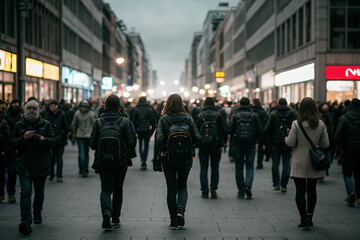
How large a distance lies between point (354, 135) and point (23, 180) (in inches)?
228

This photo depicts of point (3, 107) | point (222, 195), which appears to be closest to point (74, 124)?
point (3, 107)

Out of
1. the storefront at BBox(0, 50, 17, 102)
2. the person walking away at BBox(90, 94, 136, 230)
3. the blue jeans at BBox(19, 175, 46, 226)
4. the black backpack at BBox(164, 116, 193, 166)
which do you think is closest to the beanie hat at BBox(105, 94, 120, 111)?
the person walking away at BBox(90, 94, 136, 230)

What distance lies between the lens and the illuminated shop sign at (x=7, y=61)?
24492 mm

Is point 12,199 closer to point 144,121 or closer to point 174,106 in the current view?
point 174,106

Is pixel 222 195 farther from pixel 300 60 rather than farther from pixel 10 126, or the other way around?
pixel 300 60

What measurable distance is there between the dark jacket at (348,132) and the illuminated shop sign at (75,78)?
3370 cm

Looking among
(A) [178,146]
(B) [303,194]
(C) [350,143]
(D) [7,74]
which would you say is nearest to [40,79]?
(D) [7,74]

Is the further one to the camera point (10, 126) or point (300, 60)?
point (300, 60)

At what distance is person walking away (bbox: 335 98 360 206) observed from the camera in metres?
9.83

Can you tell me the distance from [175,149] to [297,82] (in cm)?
2973

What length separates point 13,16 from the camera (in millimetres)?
27344

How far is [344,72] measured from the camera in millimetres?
30438

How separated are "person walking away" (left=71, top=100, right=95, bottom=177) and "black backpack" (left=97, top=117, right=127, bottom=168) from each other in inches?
246

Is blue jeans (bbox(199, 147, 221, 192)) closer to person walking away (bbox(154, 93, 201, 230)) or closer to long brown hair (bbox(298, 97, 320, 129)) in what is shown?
person walking away (bbox(154, 93, 201, 230))
